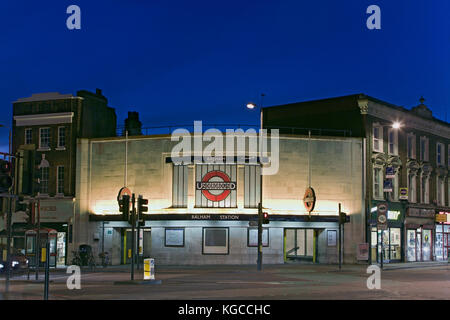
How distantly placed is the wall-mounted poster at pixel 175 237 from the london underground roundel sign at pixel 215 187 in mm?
2915

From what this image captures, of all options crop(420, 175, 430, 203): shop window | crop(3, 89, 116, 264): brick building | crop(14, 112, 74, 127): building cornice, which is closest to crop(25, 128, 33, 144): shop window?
crop(3, 89, 116, 264): brick building

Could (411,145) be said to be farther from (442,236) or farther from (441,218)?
(442,236)

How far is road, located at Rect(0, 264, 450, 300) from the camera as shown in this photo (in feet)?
72.1

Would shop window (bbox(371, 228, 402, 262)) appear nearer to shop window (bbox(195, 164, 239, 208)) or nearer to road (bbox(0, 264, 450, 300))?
road (bbox(0, 264, 450, 300))

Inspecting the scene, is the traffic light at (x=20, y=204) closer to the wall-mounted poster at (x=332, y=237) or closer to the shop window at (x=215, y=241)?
the shop window at (x=215, y=241)

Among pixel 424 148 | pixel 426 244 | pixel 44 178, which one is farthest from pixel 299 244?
pixel 44 178

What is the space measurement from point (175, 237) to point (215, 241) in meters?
2.65

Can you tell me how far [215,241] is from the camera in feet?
137

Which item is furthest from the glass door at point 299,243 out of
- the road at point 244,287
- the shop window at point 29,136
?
the shop window at point 29,136

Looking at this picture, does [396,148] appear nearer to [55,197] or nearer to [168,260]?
[168,260]

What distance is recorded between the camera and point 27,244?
42219 millimetres

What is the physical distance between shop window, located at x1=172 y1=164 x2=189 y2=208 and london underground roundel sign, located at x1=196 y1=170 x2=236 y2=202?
3.32ft
